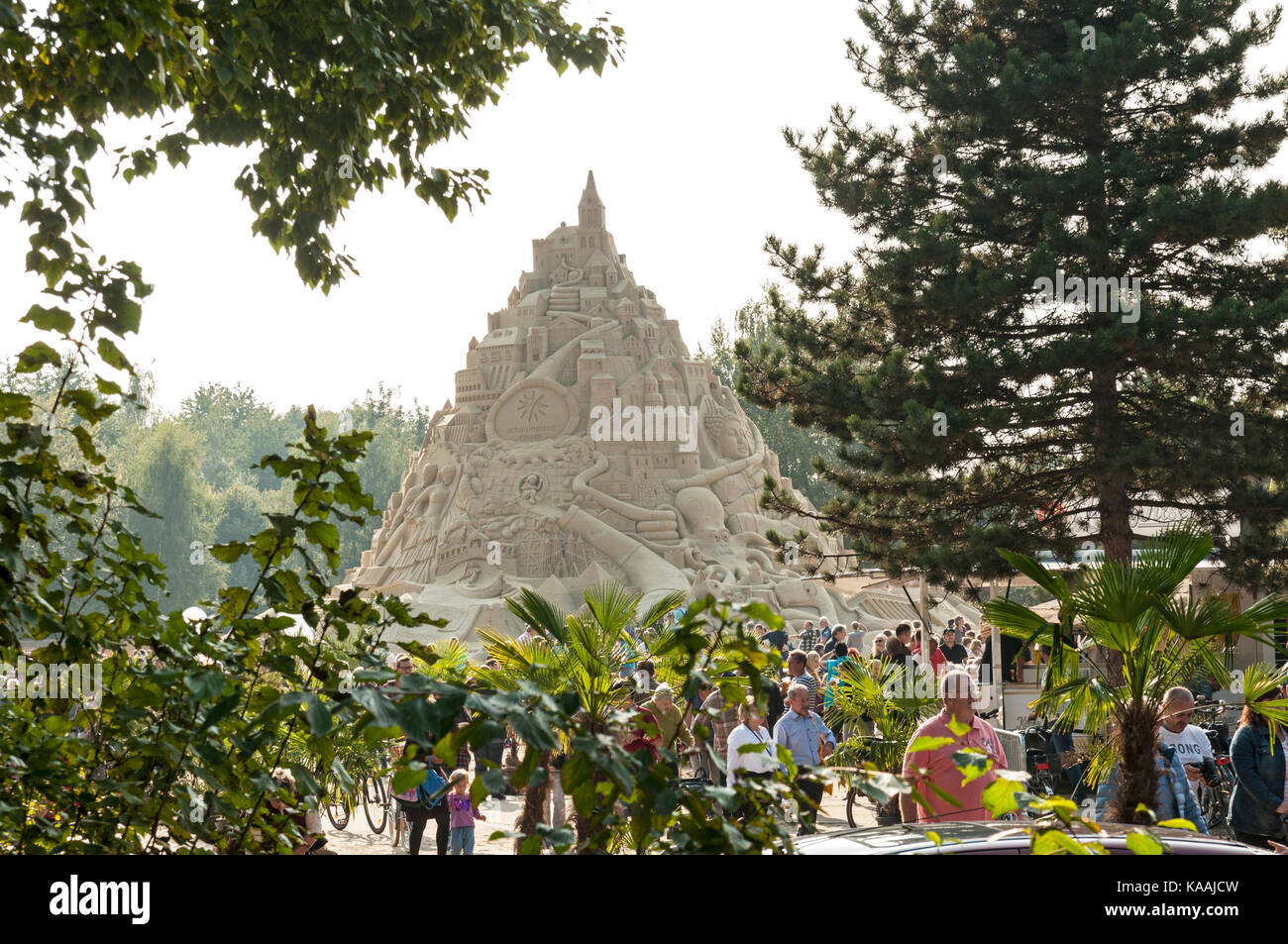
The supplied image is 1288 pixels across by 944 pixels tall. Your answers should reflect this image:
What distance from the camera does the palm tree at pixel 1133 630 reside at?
5.43 m

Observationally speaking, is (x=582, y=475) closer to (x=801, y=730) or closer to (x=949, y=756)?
(x=801, y=730)

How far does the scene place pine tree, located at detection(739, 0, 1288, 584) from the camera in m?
12.9

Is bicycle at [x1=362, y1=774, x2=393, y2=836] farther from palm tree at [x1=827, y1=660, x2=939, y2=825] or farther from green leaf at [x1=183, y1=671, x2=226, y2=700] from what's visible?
green leaf at [x1=183, y1=671, x2=226, y2=700]

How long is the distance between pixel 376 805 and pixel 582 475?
1497 cm

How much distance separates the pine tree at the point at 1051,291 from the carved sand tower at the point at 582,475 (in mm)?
11400

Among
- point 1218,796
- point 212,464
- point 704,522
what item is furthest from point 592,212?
point 212,464

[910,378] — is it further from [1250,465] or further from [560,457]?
[560,457]

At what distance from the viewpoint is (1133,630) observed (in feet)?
18.0

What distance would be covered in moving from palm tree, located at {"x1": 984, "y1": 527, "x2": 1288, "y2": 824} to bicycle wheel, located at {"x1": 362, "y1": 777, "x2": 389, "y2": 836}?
21.0 feet

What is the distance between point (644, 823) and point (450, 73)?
4774mm

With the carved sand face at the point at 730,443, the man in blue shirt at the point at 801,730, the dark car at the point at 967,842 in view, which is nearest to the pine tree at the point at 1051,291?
the man in blue shirt at the point at 801,730

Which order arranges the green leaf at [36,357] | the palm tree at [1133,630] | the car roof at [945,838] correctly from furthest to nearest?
the palm tree at [1133,630] → the car roof at [945,838] → the green leaf at [36,357]

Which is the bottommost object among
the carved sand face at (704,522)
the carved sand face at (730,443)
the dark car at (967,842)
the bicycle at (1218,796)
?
the bicycle at (1218,796)

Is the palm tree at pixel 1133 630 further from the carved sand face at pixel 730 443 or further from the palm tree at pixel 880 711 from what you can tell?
the carved sand face at pixel 730 443
